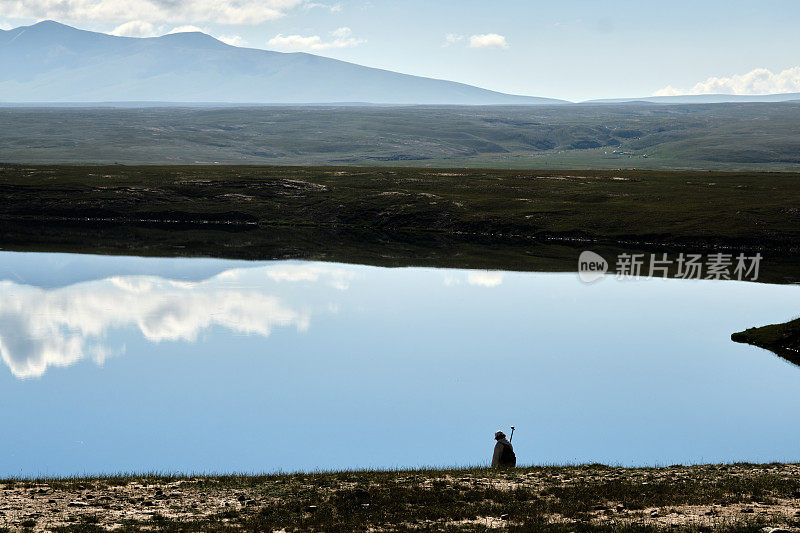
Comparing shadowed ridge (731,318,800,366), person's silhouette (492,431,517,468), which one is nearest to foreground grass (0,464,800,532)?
person's silhouette (492,431,517,468)

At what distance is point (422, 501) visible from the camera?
23.9 meters

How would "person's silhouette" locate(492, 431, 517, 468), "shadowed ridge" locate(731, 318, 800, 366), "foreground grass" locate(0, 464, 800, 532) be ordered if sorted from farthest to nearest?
"shadowed ridge" locate(731, 318, 800, 366), "person's silhouette" locate(492, 431, 517, 468), "foreground grass" locate(0, 464, 800, 532)

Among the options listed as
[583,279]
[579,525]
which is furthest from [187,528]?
[583,279]

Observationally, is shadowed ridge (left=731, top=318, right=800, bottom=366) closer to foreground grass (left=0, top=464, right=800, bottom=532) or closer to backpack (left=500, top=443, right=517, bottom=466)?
foreground grass (left=0, top=464, right=800, bottom=532)

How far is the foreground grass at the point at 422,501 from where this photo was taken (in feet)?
70.2

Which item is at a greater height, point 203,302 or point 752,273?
point 752,273

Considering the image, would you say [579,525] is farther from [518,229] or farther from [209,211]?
[209,211]

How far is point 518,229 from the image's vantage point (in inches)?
4751

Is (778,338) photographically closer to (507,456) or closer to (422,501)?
(507,456)

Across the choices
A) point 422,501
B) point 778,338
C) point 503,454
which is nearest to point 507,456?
point 503,454

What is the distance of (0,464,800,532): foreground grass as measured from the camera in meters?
21.4

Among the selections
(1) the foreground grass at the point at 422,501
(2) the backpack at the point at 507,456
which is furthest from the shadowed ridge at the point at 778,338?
(2) the backpack at the point at 507,456

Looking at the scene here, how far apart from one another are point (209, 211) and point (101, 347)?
3311 inches

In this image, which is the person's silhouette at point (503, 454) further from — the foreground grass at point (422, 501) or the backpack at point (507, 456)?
the foreground grass at point (422, 501)
